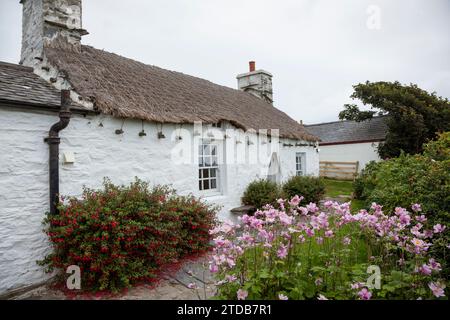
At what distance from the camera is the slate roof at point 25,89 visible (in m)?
4.77

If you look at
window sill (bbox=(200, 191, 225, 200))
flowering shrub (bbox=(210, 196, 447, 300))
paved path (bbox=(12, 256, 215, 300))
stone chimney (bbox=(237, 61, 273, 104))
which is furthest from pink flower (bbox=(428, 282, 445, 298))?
stone chimney (bbox=(237, 61, 273, 104))

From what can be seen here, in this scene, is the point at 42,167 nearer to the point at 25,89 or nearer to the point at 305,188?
the point at 25,89

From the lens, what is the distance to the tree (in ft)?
56.5

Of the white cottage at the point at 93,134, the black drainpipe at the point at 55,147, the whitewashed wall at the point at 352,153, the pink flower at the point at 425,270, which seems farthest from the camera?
the whitewashed wall at the point at 352,153

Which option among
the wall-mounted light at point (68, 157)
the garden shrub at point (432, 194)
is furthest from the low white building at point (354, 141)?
the wall-mounted light at point (68, 157)

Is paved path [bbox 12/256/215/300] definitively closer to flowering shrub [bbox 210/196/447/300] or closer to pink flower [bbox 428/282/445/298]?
flowering shrub [bbox 210/196/447/300]

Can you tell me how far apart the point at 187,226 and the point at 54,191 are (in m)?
2.72

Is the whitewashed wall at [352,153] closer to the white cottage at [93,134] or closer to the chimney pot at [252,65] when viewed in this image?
the chimney pot at [252,65]

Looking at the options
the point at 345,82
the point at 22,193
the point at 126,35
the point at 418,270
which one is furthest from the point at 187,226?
the point at 345,82

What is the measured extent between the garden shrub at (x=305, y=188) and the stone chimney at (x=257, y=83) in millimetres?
6915

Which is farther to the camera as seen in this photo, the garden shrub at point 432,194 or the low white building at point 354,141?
the low white building at point 354,141

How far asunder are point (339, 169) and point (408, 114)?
21.3 feet
